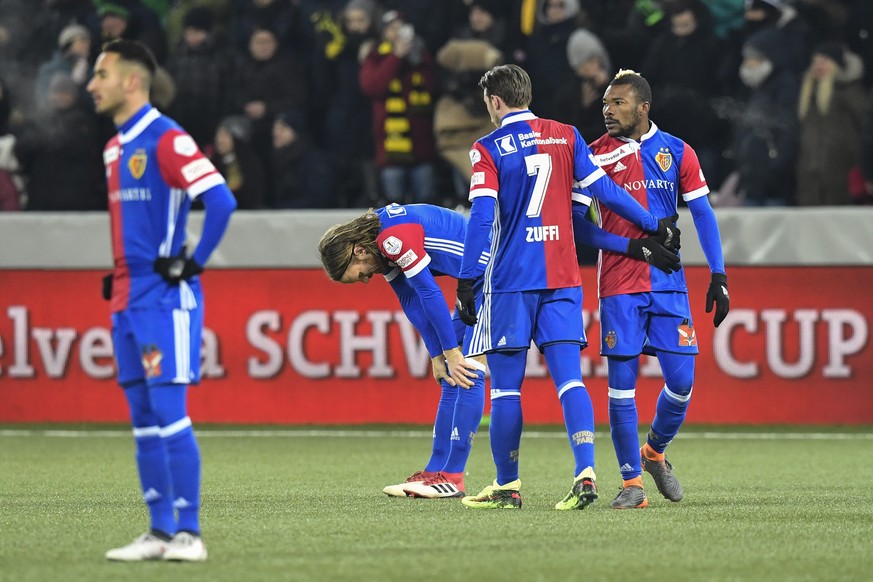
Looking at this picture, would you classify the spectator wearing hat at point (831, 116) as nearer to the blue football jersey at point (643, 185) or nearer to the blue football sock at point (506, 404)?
the blue football jersey at point (643, 185)

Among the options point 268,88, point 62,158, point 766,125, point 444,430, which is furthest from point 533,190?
point 62,158

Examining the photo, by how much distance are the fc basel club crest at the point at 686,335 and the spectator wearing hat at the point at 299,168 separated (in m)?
7.20

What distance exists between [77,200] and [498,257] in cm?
830

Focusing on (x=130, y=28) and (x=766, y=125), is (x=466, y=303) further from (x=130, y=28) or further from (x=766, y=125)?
(x=130, y=28)

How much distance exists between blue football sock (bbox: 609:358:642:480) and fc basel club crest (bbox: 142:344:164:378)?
2.68m

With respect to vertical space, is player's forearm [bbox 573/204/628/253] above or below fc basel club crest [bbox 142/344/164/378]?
above

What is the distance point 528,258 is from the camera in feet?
23.8

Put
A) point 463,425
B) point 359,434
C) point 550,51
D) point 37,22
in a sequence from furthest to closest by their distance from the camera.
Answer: point 37,22
point 550,51
point 359,434
point 463,425

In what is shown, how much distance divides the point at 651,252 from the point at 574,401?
86cm

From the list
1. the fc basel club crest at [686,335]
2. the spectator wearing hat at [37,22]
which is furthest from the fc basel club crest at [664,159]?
the spectator wearing hat at [37,22]

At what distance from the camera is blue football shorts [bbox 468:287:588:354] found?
7258 mm

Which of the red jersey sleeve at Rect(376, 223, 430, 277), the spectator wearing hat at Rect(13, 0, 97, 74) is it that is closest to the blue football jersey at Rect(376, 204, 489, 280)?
the red jersey sleeve at Rect(376, 223, 430, 277)

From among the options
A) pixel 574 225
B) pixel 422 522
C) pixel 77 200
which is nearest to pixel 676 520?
pixel 422 522

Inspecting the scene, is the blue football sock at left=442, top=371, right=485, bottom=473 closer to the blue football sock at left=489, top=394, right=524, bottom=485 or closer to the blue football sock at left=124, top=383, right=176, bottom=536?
the blue football sock at left=489, top=394, right=524, bottom=485
